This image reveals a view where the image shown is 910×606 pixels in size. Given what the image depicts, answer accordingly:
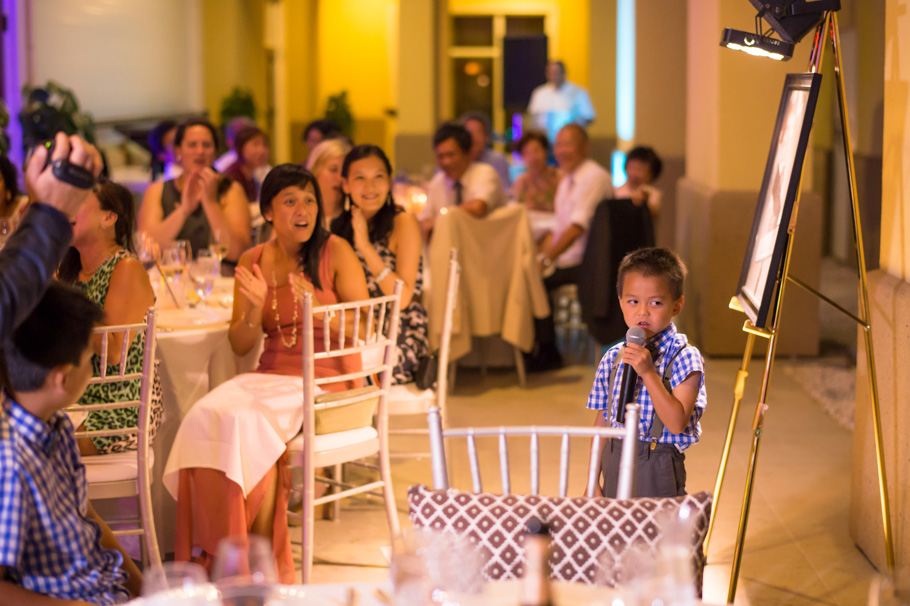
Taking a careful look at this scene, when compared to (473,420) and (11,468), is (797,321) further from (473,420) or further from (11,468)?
(11,468)

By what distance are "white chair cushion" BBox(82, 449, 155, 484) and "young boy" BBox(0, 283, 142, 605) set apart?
1196mm

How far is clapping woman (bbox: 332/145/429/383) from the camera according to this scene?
13.1 ft

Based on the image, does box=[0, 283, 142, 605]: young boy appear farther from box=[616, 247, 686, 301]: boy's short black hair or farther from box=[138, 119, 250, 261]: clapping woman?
box=[138, 119, 250, 261]: clapping woman

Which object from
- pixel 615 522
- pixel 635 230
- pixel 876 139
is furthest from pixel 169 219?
pixel 876 139

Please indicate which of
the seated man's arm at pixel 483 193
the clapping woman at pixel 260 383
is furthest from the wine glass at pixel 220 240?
the seated man's arm at pixel 483 193

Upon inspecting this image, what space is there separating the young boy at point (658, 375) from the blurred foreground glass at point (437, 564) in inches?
36.9

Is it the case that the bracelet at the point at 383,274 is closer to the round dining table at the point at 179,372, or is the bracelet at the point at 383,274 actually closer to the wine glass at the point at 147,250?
the round dining table at the point at 179,372

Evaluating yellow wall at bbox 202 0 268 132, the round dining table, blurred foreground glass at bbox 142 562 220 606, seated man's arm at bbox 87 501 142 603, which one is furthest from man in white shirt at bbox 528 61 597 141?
blurred foreground glass at bbox 142 562 220 606

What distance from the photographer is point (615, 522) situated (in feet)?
5.36

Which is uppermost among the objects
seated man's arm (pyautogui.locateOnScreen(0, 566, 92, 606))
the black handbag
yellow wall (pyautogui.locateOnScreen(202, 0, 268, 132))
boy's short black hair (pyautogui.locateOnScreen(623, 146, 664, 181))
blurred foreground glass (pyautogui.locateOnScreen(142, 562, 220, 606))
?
yellow wall (pyautogui.locateOnScreen(202, 0, 268, 132))

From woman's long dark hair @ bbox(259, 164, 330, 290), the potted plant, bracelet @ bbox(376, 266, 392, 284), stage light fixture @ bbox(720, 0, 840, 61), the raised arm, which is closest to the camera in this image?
the raised arm

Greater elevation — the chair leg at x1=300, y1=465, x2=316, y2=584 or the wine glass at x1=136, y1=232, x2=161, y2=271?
the wine glass at x1=136, y1=232, x2=161, y2=271

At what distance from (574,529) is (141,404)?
162 centimetres

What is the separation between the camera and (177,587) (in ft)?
4.00
